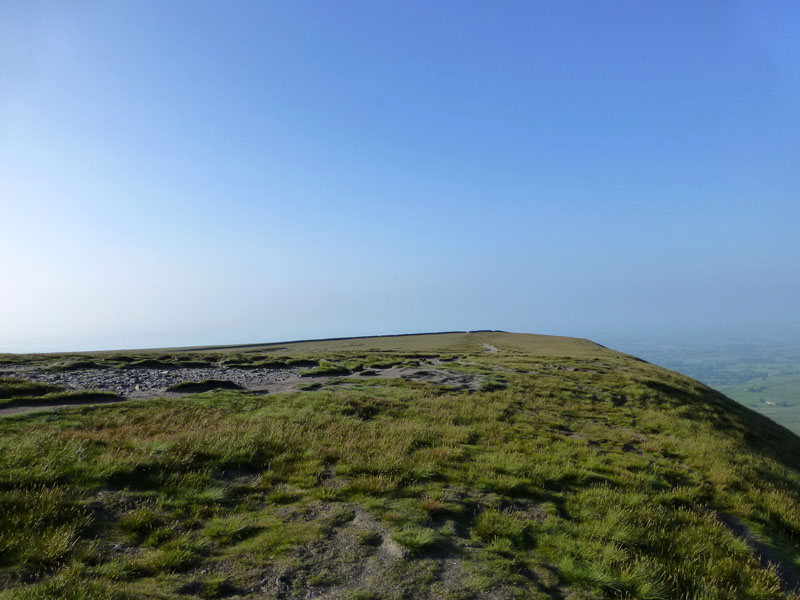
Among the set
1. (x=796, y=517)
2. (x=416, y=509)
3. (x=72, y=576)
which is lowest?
(x=796, y=517)

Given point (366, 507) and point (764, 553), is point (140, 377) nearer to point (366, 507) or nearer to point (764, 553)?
point (366, 507)

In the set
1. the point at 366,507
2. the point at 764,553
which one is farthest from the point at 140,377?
the point at 764,553

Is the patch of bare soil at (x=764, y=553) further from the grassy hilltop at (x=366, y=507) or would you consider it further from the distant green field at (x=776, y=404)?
the distant green field at (x=776, y=404)

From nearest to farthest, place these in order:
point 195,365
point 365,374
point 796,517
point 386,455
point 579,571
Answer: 1. point 579,571
2. point 796,517
3. point 386,455
4. point 365,374
5. point 195,365

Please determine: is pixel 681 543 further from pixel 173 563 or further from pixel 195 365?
pixel 195 365

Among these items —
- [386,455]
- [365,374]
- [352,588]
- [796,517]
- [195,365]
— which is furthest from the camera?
[195,365]

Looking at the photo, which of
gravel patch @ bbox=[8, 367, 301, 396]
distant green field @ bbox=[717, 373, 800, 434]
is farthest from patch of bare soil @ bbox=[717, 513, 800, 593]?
distant green field @ bbox=[717, 373, 800, 434]

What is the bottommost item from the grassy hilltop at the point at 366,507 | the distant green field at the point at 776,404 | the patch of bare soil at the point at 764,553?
the distant green field at the point at 776,404

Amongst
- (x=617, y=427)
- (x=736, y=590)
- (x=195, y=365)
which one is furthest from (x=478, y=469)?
(x=195, y=365)

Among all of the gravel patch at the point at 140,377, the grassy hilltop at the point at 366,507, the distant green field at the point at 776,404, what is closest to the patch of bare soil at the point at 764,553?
the grassy hilltop at the point at 366,507

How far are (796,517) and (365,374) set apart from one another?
24983 mm

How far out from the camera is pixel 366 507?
910 centimetres

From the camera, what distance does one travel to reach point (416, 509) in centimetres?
909

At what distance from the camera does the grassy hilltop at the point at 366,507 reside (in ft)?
21.4
